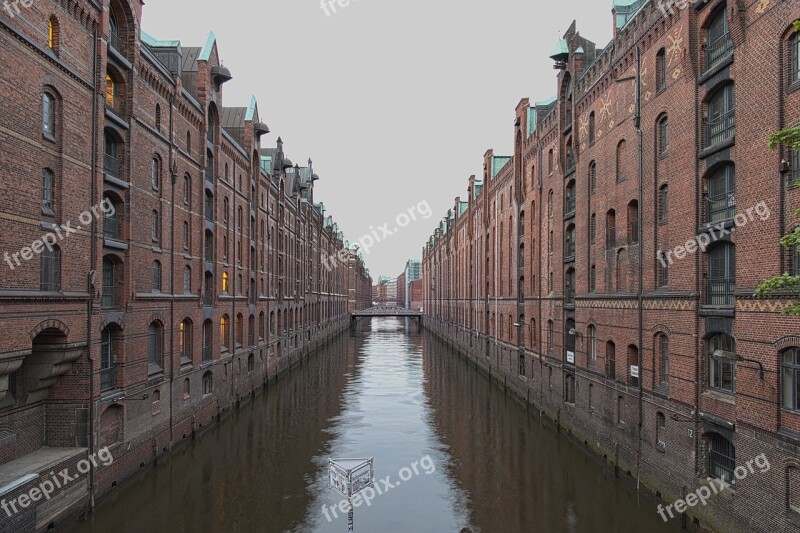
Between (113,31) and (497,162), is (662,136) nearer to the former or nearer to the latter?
(113,31)

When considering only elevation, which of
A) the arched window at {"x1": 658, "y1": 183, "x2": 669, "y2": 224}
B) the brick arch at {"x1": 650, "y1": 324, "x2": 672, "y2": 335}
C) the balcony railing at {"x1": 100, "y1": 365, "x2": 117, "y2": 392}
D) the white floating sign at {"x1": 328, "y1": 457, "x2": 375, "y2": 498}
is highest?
the arched window at {"x1": 658, "y1": 183, "x2": 669, "y2": 224}

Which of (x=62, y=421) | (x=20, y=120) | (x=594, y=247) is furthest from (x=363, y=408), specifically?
(x=20, y=120)

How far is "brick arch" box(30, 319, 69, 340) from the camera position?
13489 mm

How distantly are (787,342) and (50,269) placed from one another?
1717cm

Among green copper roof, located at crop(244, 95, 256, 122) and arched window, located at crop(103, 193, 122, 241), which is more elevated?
green copper roof, located at crop(244, 95, 256, 122)

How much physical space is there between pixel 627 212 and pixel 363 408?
18.9 metres

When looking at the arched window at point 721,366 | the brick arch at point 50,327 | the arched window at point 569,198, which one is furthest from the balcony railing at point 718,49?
the brick arch at point 50,327

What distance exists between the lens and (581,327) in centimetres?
2359

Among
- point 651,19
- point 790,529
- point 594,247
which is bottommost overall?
point 790,529

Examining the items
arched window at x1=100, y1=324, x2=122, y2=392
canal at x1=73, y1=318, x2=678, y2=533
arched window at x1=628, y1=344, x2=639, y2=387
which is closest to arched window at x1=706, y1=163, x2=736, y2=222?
arched window at x1=628, y1=344, x2=639, y2=387

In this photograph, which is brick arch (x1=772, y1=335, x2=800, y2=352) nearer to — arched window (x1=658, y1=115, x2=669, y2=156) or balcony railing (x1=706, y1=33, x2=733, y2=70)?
balcony railing (x1=706, y1=33, x2=733, y2=70)

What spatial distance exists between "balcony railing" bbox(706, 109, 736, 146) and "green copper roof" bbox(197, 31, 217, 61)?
21.9 meters

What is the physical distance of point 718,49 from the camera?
46.6 ft

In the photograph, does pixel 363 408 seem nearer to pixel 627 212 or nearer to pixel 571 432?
pixel 571 432
